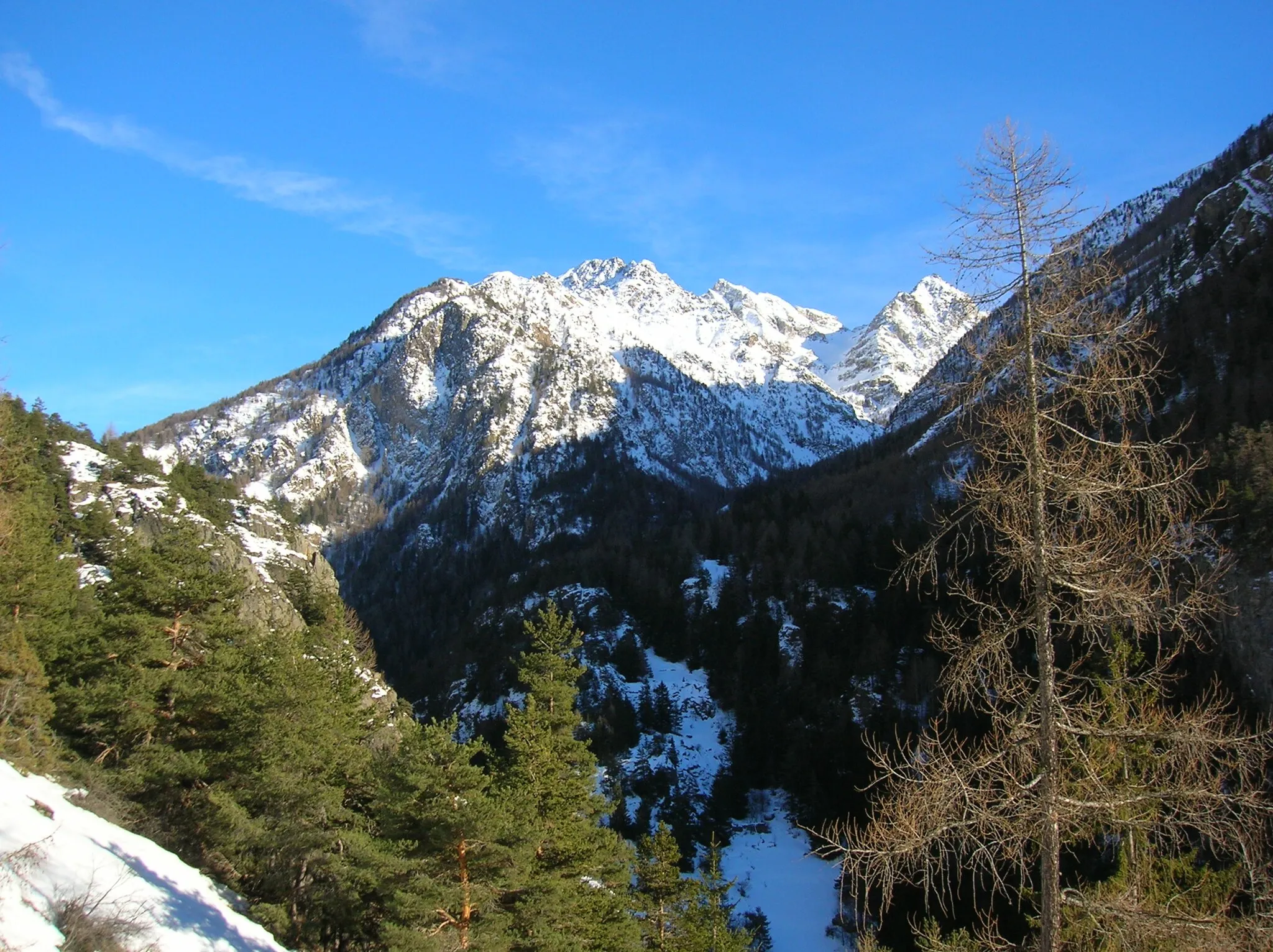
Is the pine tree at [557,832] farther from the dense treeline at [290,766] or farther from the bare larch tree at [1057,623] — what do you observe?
the bare larch tree at [1057,623]

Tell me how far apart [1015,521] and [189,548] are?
26.6 metres

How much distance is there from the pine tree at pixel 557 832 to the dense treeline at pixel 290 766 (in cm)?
7

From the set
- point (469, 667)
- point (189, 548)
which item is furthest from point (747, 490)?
point (189, 548)


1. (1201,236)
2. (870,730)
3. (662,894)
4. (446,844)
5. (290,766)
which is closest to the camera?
(446,844)

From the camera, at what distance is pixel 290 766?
2086cm

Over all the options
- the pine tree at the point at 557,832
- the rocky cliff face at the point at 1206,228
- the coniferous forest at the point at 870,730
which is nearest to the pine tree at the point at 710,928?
the coniferous forest at the point at 870,730

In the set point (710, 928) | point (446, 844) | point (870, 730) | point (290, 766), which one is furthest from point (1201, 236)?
point (290, 766)

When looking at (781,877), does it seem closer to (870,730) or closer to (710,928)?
(870,730)

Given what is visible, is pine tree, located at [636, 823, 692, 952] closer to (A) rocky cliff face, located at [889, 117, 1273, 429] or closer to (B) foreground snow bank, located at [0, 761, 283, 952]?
(B) foreground snow bank, located at [0, 761, 283, 952]

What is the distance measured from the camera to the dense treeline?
18.0 m

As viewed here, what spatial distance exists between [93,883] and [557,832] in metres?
11.1

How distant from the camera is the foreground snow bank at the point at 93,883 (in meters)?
9.95

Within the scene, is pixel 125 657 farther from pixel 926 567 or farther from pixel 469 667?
pixel 469 667

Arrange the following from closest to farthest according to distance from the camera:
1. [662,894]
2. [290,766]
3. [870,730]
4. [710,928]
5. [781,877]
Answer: [290,766] → [662,894] → [710,928] → [781,877] → [870,730]
